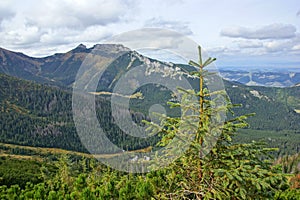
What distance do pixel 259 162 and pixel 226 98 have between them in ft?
6.75

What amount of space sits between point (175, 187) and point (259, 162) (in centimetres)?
290

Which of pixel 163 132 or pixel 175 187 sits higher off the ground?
pixel 163 132

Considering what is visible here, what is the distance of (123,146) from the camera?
185 meters

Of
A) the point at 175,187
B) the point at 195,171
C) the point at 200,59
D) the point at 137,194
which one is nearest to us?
the point at 200,59

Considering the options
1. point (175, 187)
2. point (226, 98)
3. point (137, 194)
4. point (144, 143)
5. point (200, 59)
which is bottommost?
point (144, 143)

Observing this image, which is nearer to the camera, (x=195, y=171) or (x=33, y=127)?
(x=195, y=171)

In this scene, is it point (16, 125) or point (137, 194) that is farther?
point (16, 125)

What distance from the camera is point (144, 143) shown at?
→ 648 feet

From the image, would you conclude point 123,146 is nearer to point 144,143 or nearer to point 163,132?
point 144,143

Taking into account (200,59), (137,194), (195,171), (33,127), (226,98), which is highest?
(200,59)

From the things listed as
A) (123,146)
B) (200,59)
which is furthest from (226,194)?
(123,146)

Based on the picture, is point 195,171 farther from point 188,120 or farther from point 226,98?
point 226,98

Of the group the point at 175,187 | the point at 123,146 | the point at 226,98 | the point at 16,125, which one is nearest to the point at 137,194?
the point at 175,187

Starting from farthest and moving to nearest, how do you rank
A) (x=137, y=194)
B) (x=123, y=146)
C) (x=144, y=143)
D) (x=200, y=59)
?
(x=144, y=143) < (x=123, y=146) < (x=137, y=194) < (x=200, y=59)
